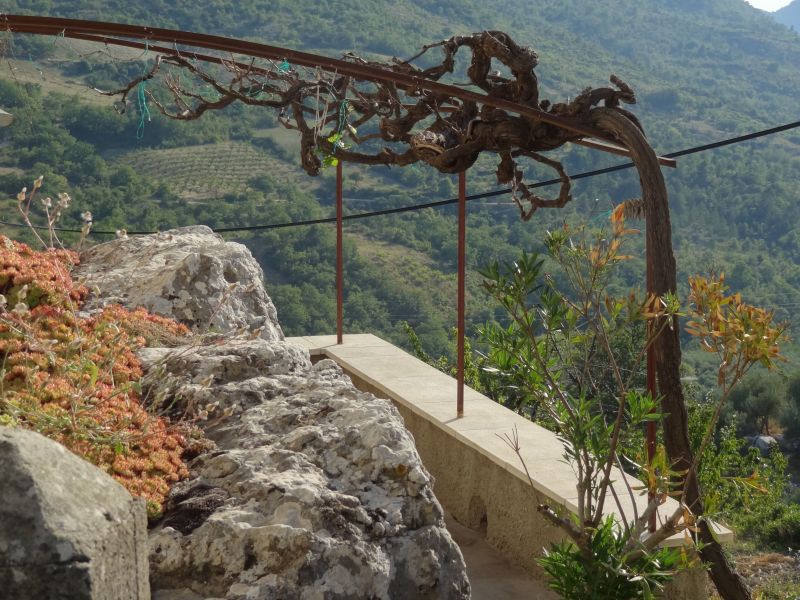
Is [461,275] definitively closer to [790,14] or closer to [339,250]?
[339,250]

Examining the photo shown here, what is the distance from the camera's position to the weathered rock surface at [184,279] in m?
4.25

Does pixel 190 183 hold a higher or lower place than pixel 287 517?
lower

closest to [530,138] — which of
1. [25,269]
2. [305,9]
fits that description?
[25,269]

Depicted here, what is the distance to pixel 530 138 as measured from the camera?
341cm

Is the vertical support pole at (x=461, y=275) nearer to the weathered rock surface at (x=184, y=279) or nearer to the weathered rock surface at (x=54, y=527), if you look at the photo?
the weathered rock surface at (x=184, y=279)

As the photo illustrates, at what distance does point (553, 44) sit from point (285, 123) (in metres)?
45.6

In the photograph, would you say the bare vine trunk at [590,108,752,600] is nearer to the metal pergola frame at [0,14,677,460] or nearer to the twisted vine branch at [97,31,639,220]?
the metal pergola frame at [0,14,677,460]

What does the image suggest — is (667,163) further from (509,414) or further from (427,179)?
(427,179)

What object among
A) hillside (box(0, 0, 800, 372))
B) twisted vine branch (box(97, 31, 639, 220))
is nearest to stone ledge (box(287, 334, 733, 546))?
twisted vine branch (box(97, 31, 639, 220))

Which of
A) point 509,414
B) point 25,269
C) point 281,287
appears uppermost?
point 25,269

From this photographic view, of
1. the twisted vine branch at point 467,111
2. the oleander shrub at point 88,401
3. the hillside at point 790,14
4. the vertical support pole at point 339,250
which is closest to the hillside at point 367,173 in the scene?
the vertical support pole at point 339,250

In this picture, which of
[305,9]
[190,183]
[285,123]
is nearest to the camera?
[285,123]

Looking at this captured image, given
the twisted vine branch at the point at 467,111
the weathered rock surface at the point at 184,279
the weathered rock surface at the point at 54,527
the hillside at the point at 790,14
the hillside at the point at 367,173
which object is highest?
the hillside at the point at 790,14

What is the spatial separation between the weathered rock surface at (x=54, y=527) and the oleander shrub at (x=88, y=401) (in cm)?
79
